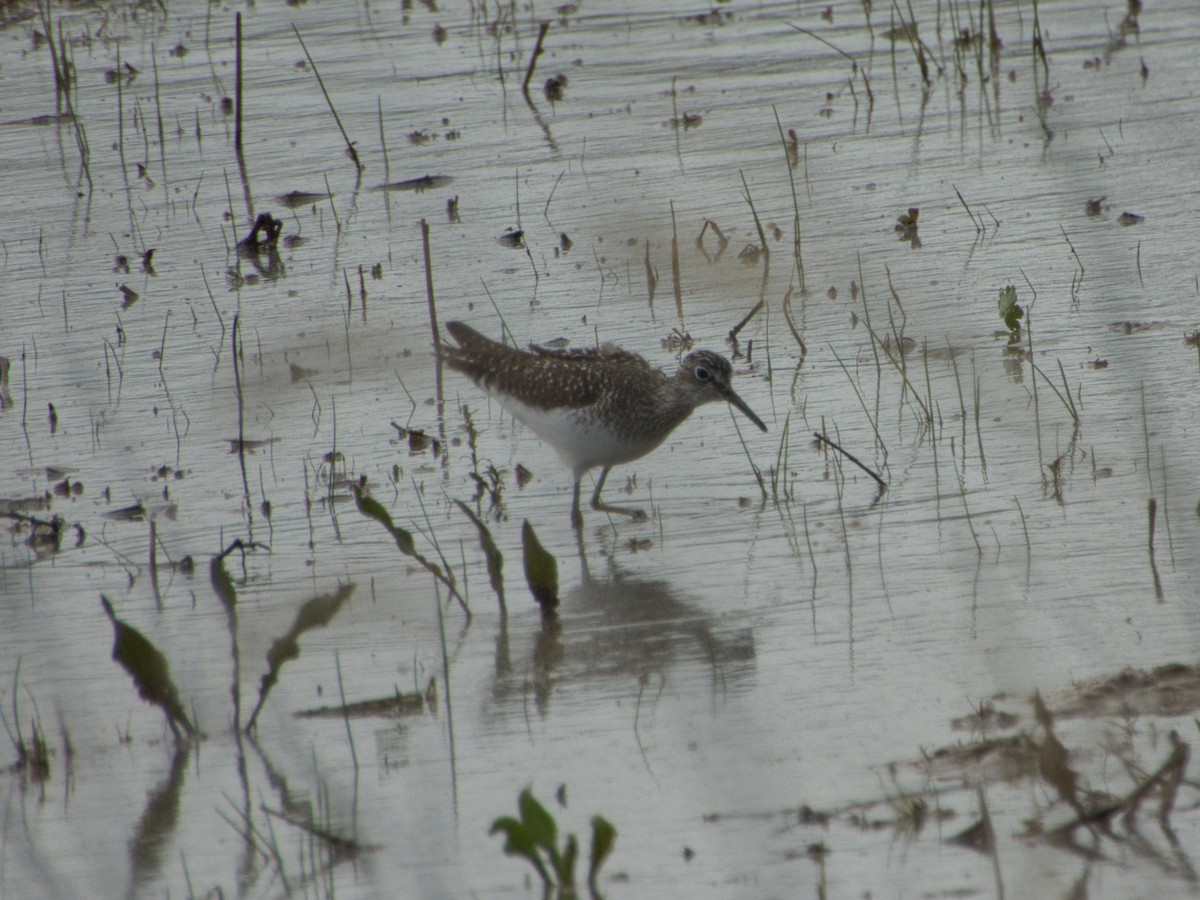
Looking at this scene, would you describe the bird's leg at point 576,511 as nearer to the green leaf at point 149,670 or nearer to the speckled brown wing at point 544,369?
the speckled brown wing at point 544,369

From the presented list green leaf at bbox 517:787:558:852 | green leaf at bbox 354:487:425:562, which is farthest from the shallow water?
green leaf at bbox 517:787:558:852

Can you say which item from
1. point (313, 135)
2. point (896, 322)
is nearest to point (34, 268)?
point (313, 135)

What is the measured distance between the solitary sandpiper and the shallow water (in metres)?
0.20

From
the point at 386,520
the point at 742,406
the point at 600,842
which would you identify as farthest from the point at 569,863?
the point at 742,406

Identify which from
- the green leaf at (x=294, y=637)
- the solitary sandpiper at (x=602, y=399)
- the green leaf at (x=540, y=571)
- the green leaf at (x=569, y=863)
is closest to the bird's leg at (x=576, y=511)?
the solitary sandpiper at (x=602, y=399)

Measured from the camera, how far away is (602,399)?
6656mm

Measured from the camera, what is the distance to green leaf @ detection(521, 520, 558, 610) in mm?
5348

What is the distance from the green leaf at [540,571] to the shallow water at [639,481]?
13 cm

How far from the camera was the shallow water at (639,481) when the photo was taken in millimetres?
A: 4141

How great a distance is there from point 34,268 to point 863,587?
5.86 meters

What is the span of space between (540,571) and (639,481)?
5.47ft

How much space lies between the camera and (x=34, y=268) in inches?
378

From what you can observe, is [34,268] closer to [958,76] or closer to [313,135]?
[313,135]

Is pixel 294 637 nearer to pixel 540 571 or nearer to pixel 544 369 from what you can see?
pixel 540 571
